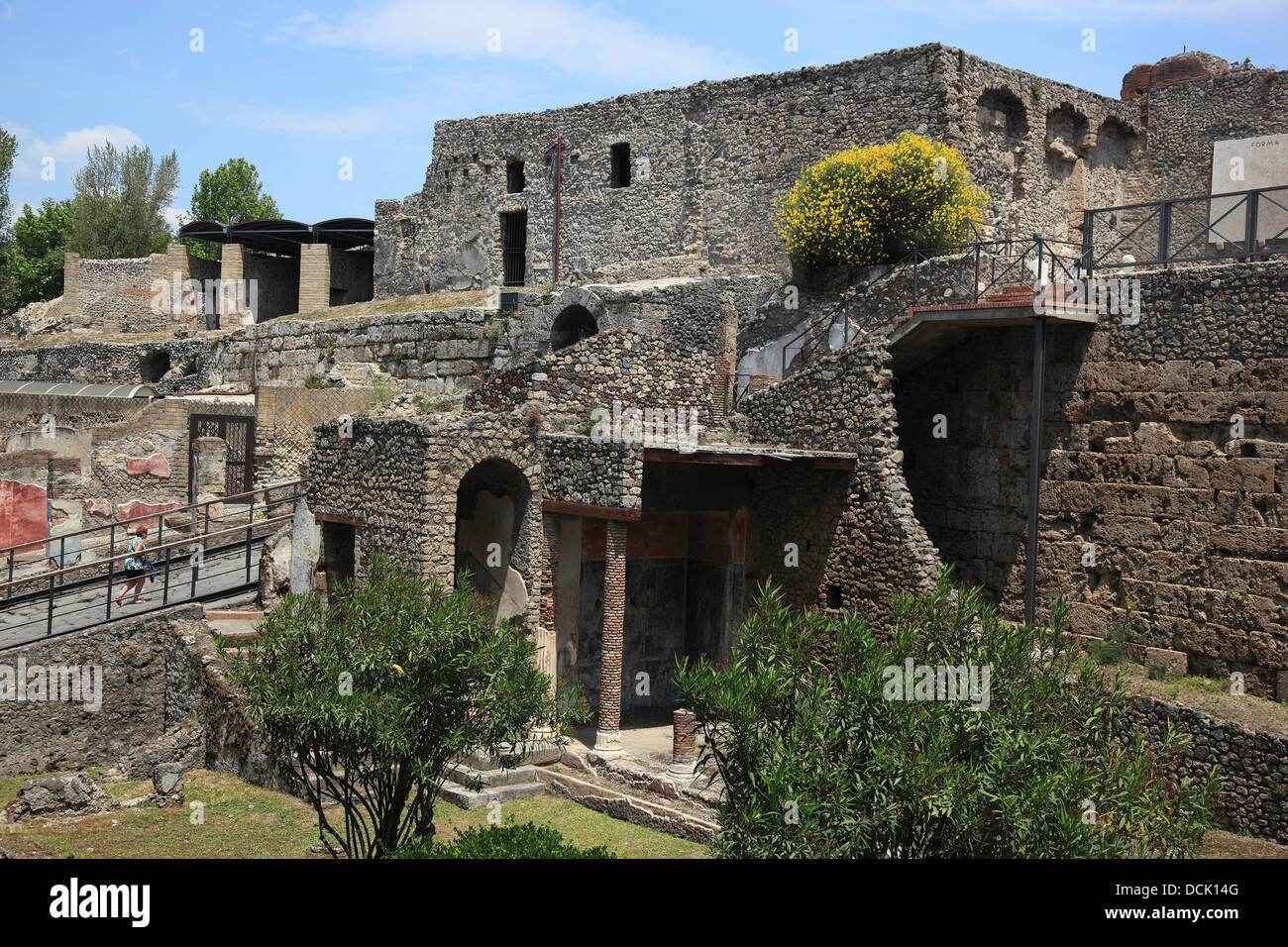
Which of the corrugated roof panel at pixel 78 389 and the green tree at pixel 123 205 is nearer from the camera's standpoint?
the corrugated roof panel at pixel 78 389

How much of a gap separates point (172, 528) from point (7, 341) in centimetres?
2182

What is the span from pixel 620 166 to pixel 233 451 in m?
11.7

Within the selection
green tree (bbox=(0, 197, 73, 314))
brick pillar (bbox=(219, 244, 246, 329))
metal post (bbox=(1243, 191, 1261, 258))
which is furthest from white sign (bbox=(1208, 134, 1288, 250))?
green tree (bbox=(0, 197, 73, 314))

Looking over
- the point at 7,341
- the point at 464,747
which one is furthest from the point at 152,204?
the point at 464,747

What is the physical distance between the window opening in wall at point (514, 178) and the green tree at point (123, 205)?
83.7 feet

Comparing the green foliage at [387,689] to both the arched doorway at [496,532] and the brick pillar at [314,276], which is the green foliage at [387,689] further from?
the brick pillar at [314,276]

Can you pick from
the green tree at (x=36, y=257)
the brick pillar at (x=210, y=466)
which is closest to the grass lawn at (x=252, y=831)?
the brick pillar at (x=210, y=466)

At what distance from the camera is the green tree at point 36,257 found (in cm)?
4775

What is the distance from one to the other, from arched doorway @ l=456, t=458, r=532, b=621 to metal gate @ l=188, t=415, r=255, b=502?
6.90m

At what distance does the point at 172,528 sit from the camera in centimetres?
2155

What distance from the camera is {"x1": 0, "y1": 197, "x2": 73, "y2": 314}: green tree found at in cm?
4775

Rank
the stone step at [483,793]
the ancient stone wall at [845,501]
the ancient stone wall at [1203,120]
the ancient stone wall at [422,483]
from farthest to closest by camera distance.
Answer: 1. the ancient stone wall at [1203,120]
2. the ancient stone wall at [845,501]
3. the ancient stone wall at [422,483]
4. the stone step at [483,793]

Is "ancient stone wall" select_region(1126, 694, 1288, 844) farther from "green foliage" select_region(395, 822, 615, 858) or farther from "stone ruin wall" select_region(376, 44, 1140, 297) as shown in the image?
"stone ruin wall" select_region(376, 44, 1140, 297)

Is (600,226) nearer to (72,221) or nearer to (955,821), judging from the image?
(955,821)
